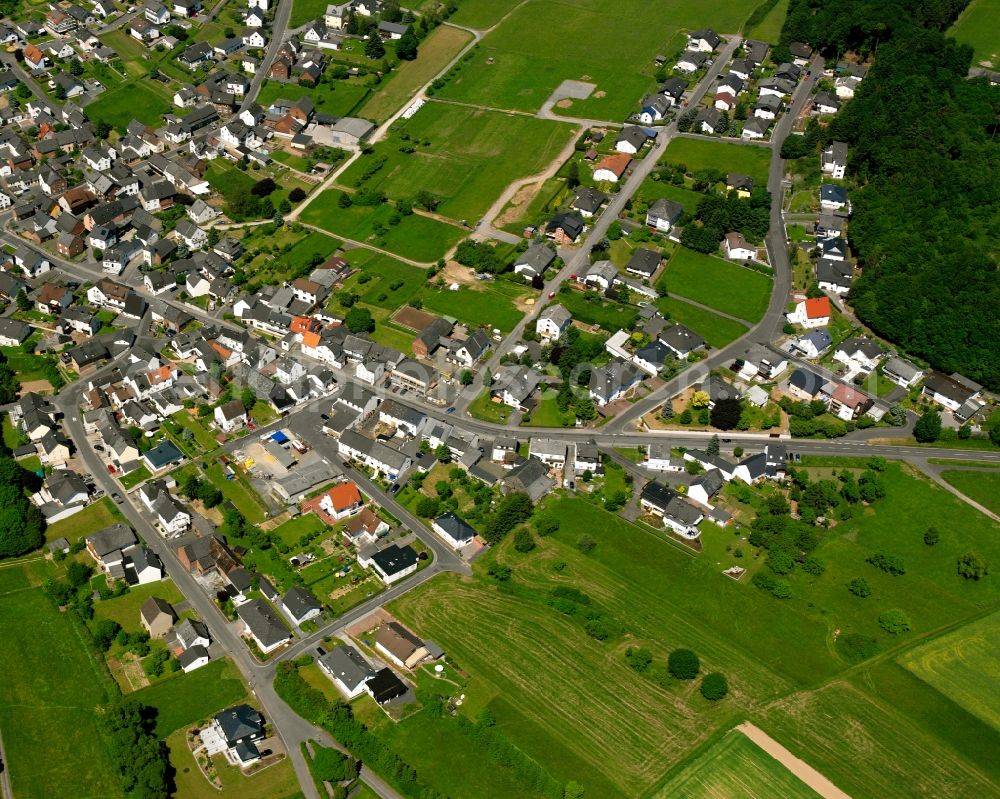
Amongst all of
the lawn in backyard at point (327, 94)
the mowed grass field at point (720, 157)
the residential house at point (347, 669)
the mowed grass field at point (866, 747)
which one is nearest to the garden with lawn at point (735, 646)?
the mowed grass field at point (866, 747)

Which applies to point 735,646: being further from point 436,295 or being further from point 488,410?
point 436,295

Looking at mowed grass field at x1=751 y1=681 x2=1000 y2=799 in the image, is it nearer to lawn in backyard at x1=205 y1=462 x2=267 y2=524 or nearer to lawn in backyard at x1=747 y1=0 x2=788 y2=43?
lawn in backyard at x1=205 y1=462 x2=267 y2=524

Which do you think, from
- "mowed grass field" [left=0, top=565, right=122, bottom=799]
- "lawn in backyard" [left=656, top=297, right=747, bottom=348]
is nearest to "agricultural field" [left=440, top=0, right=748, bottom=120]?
"lawn in backyard" [left=656, top=297, right=747, bottom=348]

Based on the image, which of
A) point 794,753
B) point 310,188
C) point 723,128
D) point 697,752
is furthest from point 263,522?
point 723,128

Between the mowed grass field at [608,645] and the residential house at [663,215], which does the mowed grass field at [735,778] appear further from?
the residential house at [663,215]

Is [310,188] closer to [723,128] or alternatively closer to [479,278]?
[479,278]

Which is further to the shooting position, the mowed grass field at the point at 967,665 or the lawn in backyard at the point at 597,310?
the lawn in backyard at the point at 597,310

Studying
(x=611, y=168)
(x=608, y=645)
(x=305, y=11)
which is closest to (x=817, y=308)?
(x=611, y=168)
